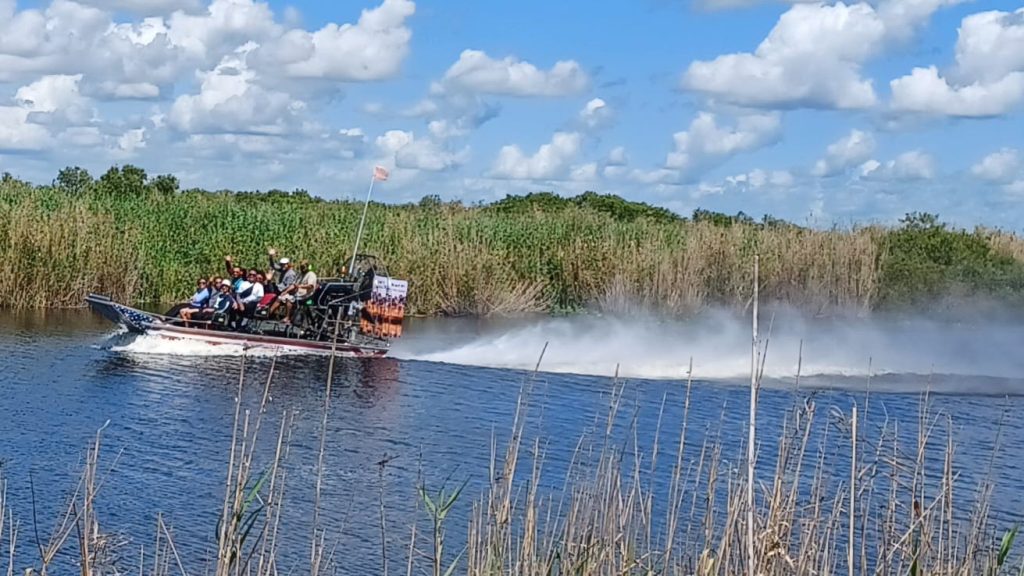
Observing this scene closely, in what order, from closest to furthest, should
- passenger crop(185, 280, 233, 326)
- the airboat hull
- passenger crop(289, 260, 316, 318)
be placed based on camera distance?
the airboat hull, passenger crop(185, 280, 233, 326), passenger crop(289, 260, 316, 318)

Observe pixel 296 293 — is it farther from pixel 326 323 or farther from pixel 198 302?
pixel 198 302

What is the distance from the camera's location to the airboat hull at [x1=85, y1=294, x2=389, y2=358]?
23.5 meters

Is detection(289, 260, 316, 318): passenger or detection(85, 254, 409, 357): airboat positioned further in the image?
detection(289, 260, 316, 318): passenger

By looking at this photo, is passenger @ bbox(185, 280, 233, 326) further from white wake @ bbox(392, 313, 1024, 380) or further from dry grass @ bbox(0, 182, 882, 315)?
dry grass @ bbox(0, 182, 882, 315)

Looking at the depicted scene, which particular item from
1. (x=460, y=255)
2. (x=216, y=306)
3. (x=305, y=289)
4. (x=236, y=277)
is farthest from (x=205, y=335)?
(x=460, y=255)

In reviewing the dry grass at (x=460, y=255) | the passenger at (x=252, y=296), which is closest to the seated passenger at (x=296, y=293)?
the passenger at (x=252, y=296)

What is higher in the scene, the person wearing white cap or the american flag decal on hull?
the person wearing white cap

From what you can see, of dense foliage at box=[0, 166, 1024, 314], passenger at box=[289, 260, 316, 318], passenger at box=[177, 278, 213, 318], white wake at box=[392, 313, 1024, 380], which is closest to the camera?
passenger at box=[177, 278, 213, 318]

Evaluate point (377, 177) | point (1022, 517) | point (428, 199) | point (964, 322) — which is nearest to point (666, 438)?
point (1022, 517)

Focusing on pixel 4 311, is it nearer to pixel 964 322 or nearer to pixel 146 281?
pixel 146 281

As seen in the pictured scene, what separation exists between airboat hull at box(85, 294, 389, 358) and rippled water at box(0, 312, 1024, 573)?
31cm

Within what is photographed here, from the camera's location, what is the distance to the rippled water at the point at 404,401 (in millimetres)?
13266

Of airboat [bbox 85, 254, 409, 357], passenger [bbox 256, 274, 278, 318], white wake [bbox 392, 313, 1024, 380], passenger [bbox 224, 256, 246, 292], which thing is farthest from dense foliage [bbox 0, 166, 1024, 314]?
passenger [bbox 256, 274, 278, 318]

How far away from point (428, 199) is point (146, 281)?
1576 centimetres
